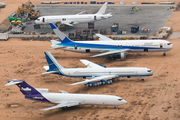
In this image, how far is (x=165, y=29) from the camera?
98125mm

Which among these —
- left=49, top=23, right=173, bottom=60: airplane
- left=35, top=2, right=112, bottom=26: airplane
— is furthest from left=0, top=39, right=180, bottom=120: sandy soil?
left=35, top=2, right=112, bottom=26: airplane

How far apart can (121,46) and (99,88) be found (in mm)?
19443

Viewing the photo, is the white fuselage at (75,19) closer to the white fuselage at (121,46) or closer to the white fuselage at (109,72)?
the white fuselage at (121,46)

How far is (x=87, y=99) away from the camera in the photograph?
52.6 m

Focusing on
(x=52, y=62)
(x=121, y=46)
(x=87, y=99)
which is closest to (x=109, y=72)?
(x=52, y=62)

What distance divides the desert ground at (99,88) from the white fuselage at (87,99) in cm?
167

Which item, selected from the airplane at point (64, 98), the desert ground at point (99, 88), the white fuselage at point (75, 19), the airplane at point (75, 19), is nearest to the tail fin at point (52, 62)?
the desert ground at point (99, 88)

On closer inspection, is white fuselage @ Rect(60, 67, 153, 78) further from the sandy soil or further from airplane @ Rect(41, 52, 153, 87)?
the sandy soil

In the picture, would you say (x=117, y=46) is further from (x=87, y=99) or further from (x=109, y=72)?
(x=87, y=99)

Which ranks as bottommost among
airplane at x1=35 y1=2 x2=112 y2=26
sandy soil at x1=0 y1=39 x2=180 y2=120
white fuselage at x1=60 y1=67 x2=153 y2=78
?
sandy soil at x1=0 y1=39 x2=180 y2=120

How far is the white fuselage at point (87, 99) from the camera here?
51969 mm

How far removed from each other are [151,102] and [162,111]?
11.5 ft

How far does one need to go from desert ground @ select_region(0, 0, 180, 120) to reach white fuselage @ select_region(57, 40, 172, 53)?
2.44 metres

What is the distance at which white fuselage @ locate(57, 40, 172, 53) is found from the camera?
77.2 meters
